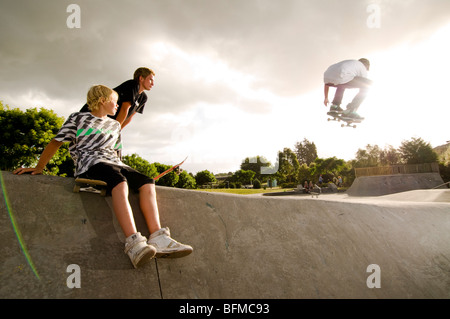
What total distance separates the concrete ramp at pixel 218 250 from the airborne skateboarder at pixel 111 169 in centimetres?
20

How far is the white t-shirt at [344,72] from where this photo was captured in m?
5.53

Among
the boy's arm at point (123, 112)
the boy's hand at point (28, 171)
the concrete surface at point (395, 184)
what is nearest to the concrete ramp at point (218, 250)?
the boy's hand at point (28, 171)

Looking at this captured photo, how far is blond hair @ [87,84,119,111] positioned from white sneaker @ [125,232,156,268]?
5.13ft

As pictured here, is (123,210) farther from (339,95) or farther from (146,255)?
(339,95)

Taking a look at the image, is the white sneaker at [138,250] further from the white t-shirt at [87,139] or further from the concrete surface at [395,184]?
the concrete surface at [395,184]

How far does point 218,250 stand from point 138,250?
31.8 inches

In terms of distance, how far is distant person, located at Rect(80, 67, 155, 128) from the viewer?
338 centimetres

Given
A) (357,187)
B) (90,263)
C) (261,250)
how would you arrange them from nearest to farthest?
(90,263)
(261,250)
(357,187)

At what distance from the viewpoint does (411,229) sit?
3287mm

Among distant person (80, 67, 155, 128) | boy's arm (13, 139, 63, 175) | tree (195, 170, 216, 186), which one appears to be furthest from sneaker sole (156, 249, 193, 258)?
tree (195, 170, 216, 186)

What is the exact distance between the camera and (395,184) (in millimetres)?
22531
